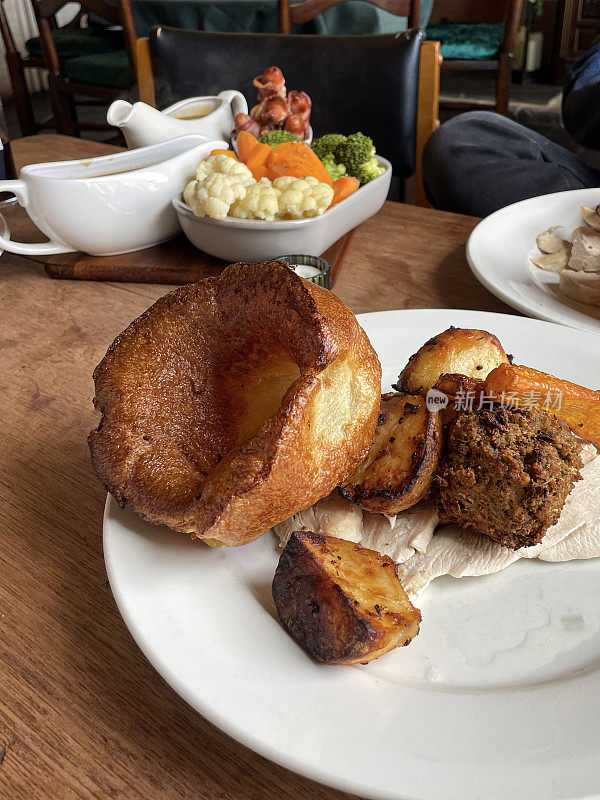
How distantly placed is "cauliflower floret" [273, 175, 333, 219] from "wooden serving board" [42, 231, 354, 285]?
0.50ft

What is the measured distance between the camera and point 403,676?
68 cm

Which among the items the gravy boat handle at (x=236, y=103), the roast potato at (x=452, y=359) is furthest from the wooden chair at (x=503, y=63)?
the roast potato at (x=452, y=359)

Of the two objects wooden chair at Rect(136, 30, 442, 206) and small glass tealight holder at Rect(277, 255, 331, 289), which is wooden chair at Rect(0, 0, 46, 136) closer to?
wooden chair at Rect(136, 30, 442, 206)

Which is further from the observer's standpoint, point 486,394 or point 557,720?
point 486,394

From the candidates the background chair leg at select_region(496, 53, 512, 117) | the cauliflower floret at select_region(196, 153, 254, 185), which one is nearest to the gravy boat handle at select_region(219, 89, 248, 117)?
the cauliflower floret at select_region(196, 153, 254, 185)

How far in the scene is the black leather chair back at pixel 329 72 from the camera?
282 cm

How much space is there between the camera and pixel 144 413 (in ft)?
2.72

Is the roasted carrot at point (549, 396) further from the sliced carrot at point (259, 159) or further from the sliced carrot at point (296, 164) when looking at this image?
the sliced carrot at point (259, 159)

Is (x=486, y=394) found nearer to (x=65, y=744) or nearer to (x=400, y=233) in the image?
(x=65, y=744)

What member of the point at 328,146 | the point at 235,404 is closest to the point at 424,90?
the point at 328,146

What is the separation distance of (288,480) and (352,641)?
0.18m

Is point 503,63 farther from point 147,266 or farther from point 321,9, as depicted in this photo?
point 147,266

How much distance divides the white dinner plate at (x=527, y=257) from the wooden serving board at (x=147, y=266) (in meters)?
0.36

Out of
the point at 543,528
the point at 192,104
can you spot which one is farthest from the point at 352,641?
the point at 192,104
